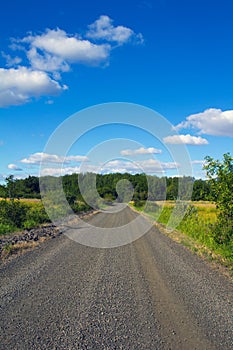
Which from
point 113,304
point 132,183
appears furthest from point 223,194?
point 132,183

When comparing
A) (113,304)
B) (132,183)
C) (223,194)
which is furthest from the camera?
(132,183)

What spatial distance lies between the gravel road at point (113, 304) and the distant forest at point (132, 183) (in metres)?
4.98

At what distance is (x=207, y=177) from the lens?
1155 centimetres

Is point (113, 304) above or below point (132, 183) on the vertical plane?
below

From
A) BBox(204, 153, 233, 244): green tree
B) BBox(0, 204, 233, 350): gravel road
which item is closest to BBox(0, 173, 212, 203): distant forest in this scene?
BBox(204, 153, 233, 244): green tree

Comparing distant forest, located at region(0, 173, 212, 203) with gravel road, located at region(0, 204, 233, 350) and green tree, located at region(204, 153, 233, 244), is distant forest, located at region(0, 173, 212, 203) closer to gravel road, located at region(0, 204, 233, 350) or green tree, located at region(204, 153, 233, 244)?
green tree, located at region(204, 153, 233, 244)

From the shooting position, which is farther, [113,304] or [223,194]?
[223,194]

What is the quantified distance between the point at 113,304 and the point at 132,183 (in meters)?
87.0

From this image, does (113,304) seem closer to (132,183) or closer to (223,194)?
(223,194)

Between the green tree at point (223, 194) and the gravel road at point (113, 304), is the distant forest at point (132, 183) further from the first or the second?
the gravel road at point (113, 304)

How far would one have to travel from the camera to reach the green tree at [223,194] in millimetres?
10688

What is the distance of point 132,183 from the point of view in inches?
3637

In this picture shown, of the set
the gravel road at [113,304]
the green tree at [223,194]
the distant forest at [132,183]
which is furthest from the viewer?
the distant forest at [132,183]

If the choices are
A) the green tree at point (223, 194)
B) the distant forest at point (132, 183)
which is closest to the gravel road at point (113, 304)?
the green tree at point (223, 194)
